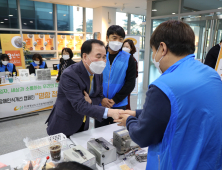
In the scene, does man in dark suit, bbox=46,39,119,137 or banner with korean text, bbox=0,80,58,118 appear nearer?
man in dark suit, bbox=46,39,119,137

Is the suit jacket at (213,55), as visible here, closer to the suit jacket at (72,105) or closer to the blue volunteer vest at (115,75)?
the blue volunteer vest at (115,75)

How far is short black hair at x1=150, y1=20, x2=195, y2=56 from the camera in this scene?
79 centimetres

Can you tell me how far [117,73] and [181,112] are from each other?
150 centimetres

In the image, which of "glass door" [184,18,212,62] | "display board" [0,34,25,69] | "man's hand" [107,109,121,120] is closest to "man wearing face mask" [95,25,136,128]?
"man's hand" [107,109,121,120]

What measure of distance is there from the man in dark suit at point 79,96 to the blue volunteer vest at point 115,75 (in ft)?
1.60

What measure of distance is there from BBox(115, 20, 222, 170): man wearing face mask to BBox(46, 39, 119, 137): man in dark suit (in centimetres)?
70

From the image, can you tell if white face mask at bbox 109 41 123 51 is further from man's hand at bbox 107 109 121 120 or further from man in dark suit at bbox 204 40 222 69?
man in dark suit at bbox 204 40 222 69

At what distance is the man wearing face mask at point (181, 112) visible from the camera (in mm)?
710


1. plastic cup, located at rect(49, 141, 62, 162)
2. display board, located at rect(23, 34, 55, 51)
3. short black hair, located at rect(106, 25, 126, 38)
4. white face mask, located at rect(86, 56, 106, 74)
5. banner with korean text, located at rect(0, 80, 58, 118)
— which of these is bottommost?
banner with korean text, located at rect(0, 80, 58, 118)

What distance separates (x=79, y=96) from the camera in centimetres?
149

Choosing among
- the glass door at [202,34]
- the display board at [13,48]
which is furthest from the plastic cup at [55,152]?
the display board at [13,48]

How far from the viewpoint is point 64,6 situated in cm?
837

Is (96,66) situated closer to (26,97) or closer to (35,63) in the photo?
(26,97)

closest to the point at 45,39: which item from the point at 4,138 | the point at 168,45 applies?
the point at 4,138
